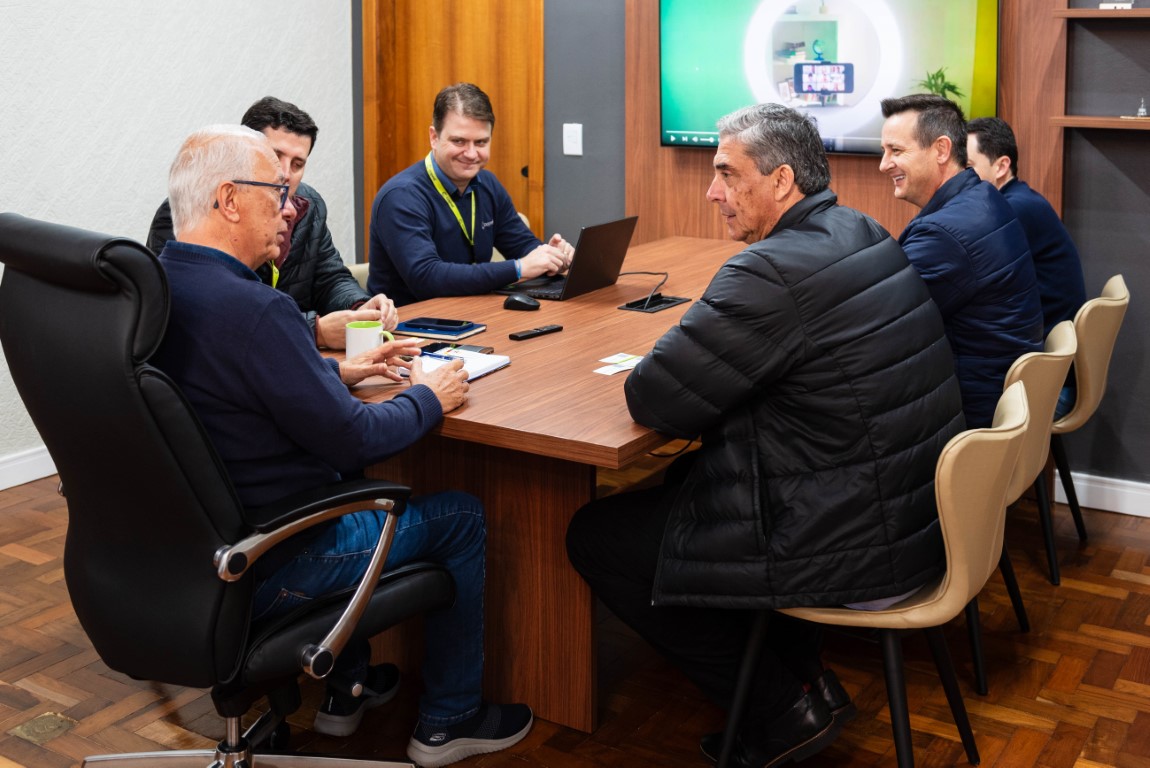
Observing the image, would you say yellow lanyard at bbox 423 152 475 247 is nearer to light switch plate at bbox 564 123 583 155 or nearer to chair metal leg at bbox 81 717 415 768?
light switch plate at bbox 564 123 583 155

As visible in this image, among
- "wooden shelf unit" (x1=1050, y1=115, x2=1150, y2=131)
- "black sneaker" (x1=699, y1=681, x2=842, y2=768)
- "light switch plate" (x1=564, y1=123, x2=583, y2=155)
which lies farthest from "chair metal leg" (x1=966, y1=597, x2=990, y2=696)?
"light switch plate" (x1=564, y1=123, x2=583, y2=155)

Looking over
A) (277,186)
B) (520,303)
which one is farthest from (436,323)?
(277,186)

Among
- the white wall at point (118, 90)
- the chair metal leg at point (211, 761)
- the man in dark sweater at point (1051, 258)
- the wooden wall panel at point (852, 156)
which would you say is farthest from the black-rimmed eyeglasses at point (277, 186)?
the wooden wall panel at point (852, 156)

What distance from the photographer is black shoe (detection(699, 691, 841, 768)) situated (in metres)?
2.47

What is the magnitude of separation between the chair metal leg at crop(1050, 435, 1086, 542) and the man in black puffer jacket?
1416 millimetres

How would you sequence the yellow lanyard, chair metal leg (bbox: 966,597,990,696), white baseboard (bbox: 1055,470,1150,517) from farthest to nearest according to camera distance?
1. white baseboard (bbox: 1055,470,1150,517)
2. the yellow lanyard
3. chair metal leg (bbox: 966,597,990,696)

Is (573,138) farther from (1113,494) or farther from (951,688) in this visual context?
(951,688)

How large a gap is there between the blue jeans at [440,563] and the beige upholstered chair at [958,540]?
0.67 meters

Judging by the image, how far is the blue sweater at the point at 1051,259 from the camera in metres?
3.62

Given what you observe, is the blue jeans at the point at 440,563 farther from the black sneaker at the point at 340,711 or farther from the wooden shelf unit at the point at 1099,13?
the wooden shelf unit at the point at 1099,13

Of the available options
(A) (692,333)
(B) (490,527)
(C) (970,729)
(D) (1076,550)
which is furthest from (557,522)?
(D) (1076,550)

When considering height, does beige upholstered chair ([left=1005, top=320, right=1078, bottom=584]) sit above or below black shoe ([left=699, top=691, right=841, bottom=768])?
above

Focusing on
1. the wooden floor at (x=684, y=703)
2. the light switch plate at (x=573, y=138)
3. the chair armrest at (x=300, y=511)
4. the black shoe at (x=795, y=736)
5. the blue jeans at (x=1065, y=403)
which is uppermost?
the light switch plate at (x=573, y=138)

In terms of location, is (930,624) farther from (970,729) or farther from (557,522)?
(557,522)
